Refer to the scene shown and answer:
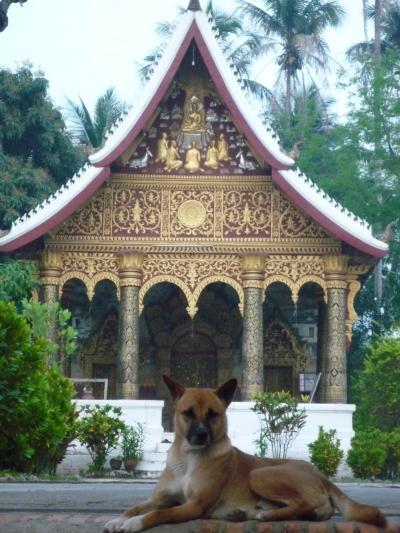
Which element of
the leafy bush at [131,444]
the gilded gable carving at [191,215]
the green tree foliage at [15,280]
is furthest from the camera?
the green tree foliage at [15,280]

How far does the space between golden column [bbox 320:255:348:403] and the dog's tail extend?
15637 mm

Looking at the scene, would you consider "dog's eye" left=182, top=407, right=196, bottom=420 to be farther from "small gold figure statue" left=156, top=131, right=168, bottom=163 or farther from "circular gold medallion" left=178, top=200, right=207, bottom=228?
"small gold figure statue" left=156, top=131, right=168, bottom=163

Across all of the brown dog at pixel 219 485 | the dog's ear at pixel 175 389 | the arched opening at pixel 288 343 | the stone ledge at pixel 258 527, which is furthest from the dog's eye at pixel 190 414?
the arched opening at pixel 288 343

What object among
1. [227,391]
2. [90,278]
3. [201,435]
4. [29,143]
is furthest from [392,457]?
[29,143]

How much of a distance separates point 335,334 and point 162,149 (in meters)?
4.28

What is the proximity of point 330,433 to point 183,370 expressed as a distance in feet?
18.1

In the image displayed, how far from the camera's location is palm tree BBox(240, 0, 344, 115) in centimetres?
4331

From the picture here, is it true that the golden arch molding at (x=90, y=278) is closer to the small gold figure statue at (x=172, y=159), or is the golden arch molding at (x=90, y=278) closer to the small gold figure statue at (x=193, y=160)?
the small gold figure statue at (x=172, y=159)

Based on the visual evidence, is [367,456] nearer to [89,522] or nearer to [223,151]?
[223,151]

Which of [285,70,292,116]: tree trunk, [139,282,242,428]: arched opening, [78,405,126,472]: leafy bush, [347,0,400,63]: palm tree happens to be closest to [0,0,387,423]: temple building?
[78,405,126,472]: leafy bush

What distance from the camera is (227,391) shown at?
5.62m

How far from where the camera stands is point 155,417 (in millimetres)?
20141

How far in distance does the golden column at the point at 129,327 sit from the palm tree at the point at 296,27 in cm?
2263

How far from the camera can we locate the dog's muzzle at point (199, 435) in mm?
5355
